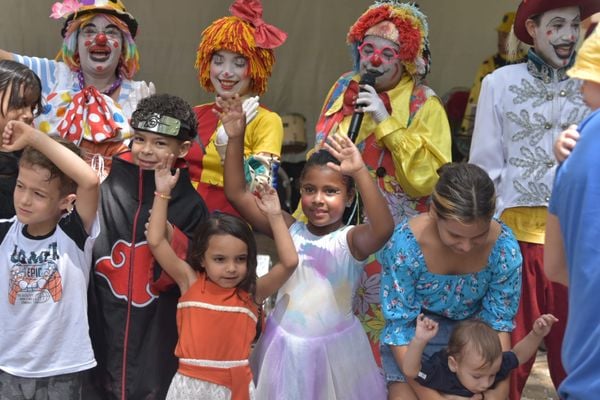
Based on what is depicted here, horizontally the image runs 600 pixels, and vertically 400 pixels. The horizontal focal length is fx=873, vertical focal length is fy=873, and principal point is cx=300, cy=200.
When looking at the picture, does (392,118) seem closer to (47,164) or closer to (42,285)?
(47,164)

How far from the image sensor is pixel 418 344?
9.48ft

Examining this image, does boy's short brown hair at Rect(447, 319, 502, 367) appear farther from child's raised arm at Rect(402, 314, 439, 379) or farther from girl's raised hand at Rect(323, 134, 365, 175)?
girl's raised hand at Rect(323, 134, 365, 175)

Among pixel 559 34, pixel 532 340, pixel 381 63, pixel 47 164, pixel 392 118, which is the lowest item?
pixel 532 340

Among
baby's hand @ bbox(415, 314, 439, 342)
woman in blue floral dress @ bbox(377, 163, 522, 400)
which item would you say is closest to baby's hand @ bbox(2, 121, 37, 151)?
woman in blue floral dress @ bbox(377, 163, 522, 400)

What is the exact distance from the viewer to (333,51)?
23.6 ft

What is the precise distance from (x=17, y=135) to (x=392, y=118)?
1602mm

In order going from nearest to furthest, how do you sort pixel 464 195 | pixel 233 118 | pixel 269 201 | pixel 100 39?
pixel 464 195, pixel 269 201, pixel 233 118, pixel 100 39

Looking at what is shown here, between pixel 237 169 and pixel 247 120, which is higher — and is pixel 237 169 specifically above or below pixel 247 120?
below

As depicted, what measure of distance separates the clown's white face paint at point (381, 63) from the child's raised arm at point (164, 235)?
119cm

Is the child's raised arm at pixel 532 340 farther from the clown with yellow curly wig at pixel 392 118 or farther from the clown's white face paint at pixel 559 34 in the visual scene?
the clown's white face paint at pixel 559 34

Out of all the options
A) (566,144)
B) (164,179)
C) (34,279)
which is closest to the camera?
(566,144)

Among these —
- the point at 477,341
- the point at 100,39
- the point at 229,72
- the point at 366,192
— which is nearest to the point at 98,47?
the point at 100,39

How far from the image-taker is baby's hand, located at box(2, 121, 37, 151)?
2873mm

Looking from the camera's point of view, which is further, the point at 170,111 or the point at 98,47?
the point at 98,47
